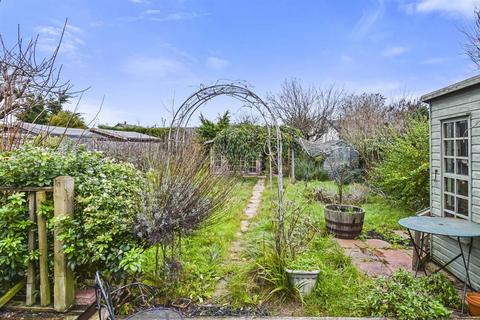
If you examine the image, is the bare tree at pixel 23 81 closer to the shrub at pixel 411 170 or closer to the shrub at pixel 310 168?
the shrub at pixel 411 170

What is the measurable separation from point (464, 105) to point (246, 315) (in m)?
3.28

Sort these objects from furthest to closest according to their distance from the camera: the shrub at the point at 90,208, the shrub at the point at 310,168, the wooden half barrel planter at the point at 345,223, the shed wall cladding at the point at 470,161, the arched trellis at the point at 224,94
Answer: the shrub at the point at 310,168, the wooden half barrel planter at the point at 345,223, the arched trellis at the point at 224,94, the shed wall cladding at the point at 470,161, the shrub at the point at 90,208

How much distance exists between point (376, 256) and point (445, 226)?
1470mm

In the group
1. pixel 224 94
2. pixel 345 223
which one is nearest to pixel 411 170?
pixel 345 223

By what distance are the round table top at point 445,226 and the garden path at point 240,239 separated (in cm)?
210

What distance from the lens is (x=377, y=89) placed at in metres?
17.9

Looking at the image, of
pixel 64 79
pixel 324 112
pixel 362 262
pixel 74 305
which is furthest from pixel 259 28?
pixel 324 112

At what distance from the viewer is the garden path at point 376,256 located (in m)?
3.80

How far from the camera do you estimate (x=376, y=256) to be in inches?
168

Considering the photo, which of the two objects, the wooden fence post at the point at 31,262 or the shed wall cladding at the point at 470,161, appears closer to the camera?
the wooden fence post at the point at 31,262

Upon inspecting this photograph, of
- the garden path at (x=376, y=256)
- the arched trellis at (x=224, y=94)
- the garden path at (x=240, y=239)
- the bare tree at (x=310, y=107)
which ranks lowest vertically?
the garden path at (x=376, y=256)

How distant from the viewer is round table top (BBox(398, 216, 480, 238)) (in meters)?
2.75

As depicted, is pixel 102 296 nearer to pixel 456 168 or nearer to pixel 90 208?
pixel 90 208

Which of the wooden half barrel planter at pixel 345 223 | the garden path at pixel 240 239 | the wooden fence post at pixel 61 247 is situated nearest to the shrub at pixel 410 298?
the garden path at pixel 240 239
